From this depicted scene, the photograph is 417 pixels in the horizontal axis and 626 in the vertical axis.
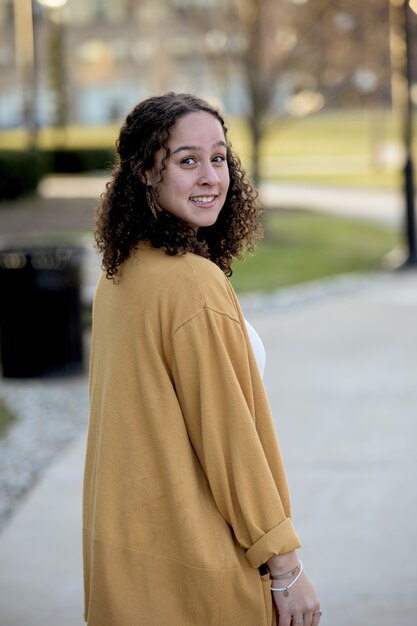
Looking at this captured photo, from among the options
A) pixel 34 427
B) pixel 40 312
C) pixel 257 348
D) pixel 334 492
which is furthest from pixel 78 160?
pixel 257 348

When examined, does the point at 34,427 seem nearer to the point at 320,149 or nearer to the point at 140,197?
the point at 140,197

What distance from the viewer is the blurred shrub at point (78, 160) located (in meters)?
29.0

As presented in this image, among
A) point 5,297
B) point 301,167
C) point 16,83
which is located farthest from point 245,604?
point 16,83

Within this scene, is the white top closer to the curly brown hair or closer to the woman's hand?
the curly brown hair

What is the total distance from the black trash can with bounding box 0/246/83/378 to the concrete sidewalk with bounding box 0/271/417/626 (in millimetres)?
1475

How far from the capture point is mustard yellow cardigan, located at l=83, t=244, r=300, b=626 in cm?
221

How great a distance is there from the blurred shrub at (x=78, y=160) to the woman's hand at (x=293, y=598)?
26.8m

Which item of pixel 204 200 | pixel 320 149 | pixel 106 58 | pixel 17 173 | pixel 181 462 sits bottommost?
pixel 181 462

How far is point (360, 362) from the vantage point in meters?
8.58

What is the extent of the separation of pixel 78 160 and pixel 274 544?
27438mm

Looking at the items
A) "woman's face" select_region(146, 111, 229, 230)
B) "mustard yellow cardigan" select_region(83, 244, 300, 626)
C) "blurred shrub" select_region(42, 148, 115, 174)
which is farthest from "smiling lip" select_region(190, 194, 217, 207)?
"blurred shrub" select_region(42, 148, 115, 174)

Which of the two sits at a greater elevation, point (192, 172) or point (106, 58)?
point (106, 58)

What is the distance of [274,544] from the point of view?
2.21 meters

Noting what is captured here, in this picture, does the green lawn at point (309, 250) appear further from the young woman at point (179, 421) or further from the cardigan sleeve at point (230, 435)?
the cardigan sleeve at point (230, 435)
